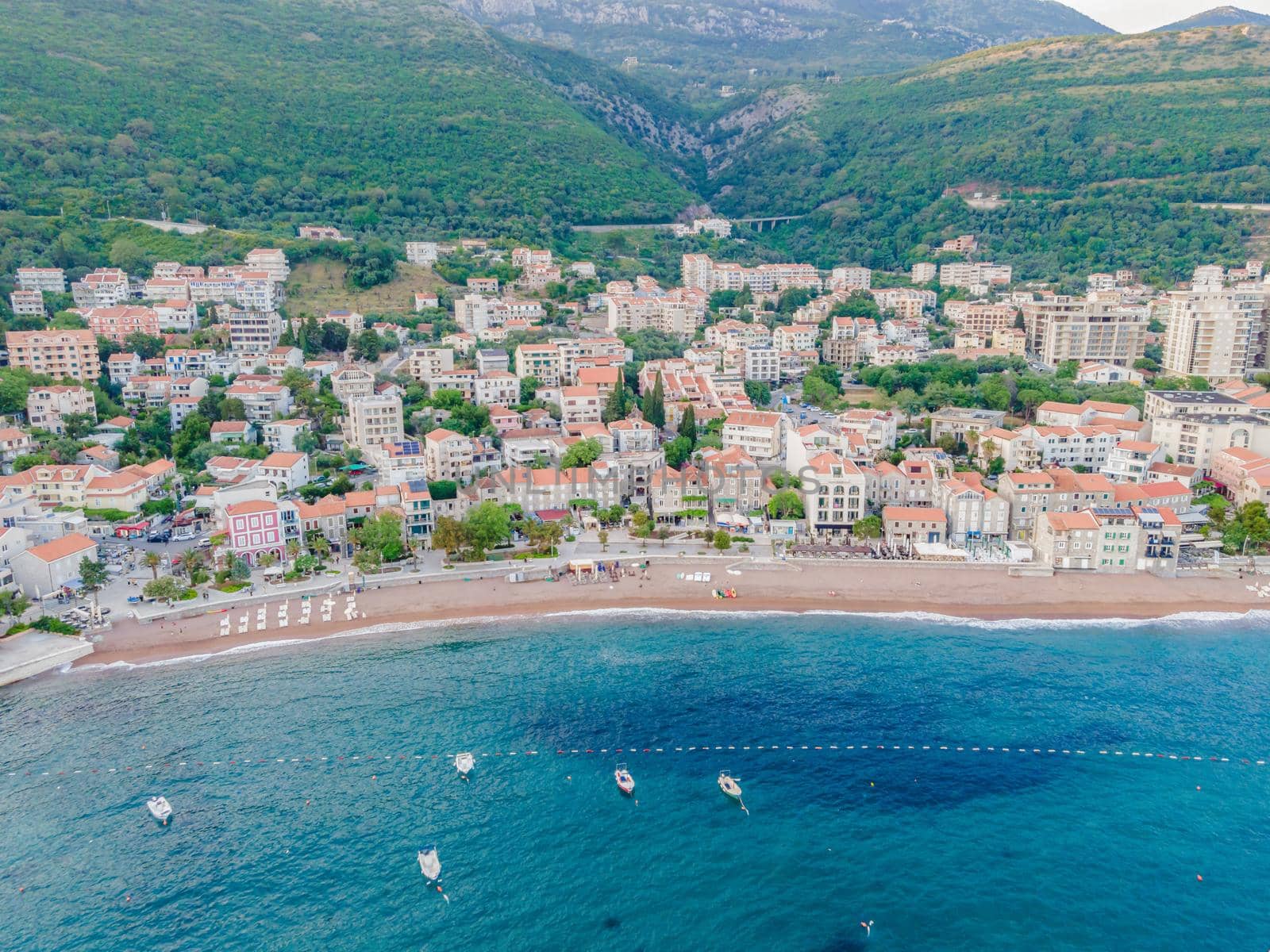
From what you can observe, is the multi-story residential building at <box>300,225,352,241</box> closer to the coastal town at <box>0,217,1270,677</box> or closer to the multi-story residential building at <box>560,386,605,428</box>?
the coastal town at <box>0,217,1270,677</box>

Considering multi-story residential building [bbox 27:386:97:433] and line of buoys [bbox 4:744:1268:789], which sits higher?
multi-story residential building [bbox 27:386:97:433]

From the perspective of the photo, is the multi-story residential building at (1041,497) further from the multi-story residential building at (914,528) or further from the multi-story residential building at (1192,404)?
the multi-story residential building at (1192,404)

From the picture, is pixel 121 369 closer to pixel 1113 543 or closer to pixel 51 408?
pixel 51 408

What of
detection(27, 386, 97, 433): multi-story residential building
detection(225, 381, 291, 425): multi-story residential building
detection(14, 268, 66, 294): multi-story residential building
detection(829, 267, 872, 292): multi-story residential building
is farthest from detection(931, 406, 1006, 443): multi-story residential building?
detection(14, 268, 66, 294): multi-story residential building

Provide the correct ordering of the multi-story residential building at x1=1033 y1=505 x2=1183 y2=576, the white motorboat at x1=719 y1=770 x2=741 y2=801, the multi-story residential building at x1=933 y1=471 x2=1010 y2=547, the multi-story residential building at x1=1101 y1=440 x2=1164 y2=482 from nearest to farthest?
1. the white motorboat at x1=719 y1=770 x2=741 y2=801
2. the multi-story residential building at x1=1033 y1=505 x2=1183 y2=576
3. the multi-story residential building at x1=933 y1=471 x2=1010 y2=547
4. the multi-story residential building at x1=1101 y1=440 x2=1164 y2=482

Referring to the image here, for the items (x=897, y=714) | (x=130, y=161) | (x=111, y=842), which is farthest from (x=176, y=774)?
(x=130, y=161)

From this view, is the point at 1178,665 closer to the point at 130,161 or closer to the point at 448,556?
the point at 448,556
